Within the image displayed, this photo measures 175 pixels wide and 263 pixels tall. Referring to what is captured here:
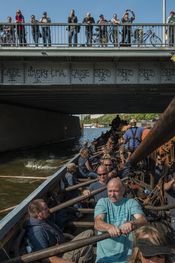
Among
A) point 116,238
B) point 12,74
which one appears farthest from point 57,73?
point 116,238

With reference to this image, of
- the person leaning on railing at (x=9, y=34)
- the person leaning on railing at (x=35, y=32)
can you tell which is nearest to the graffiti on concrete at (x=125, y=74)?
the person leaning on railing at (x=35, y=32)

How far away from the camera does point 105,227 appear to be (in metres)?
4.00

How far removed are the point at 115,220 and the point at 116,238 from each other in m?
0.25

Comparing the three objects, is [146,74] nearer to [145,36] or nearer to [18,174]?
[145,36]

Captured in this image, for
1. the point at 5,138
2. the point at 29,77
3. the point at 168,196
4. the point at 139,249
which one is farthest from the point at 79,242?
the point at 5,138

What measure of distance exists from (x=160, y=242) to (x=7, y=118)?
29.8 metres

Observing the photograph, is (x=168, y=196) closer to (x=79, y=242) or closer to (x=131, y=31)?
(x=79, y=242)

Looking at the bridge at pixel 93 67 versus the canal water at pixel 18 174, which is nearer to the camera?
the canal water at pixel 18 174

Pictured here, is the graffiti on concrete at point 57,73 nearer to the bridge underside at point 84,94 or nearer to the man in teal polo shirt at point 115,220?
the bridge underside at point 84,94

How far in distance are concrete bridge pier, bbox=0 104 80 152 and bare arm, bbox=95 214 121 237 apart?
26109 mm

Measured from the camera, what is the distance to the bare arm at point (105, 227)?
12.3ft

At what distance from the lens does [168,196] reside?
6.22 m

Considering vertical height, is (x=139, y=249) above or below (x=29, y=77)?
below

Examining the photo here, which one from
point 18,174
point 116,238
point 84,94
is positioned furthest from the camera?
point 84,94
